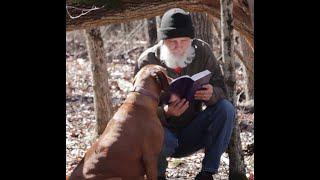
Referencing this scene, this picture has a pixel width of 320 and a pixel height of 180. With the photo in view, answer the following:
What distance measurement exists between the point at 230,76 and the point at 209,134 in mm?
559

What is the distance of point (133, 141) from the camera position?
4809 mm

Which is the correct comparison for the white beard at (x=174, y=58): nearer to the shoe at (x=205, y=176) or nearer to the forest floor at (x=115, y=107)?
the forest floor at (x=115, y=107)

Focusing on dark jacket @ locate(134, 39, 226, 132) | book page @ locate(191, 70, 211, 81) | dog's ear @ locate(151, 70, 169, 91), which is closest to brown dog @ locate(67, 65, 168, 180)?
dog's ear @ locate(151, 70, 169, 91)

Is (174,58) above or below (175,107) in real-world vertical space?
above

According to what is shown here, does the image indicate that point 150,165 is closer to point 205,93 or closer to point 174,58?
point 205,93

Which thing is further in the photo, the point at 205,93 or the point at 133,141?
the point at 205,93

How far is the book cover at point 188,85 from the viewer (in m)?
4.93

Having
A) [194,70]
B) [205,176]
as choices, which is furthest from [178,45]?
[205,176]

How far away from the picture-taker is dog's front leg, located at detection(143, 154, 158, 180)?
15.9ft

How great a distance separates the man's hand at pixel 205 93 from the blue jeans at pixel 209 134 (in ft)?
0.45

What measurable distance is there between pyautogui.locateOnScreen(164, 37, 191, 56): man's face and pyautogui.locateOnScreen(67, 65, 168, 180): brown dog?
264 mm

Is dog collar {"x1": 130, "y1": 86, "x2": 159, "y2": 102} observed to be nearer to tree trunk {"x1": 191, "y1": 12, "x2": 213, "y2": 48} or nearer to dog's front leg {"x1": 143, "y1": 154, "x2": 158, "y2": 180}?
dog's front leg {"x1": 143, "y1": 154, "x2": 158, "y2": 180}

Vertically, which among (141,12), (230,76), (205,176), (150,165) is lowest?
(205,176)
